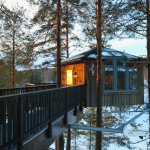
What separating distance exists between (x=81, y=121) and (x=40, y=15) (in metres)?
8.29

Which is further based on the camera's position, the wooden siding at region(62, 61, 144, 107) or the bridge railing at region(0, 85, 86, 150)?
the wooden siding at region(62, 61, 144, 107)

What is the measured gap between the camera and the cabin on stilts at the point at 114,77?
28.5 feet

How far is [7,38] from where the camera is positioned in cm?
1567

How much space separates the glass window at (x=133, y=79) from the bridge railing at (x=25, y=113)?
521 centimetres

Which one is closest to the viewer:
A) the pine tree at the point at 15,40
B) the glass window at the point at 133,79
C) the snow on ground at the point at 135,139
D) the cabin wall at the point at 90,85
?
the pine tree at the point at 15,40

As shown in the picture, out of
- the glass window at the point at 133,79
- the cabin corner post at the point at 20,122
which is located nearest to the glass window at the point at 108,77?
the glass window at the point at 133,79

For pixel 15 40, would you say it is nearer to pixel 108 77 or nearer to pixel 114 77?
pixel 108 77

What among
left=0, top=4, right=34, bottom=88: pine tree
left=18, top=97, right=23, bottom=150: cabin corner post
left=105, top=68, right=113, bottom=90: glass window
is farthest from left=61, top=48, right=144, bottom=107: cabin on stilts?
Result: left=18, top=97, right=23, bottom=150: cabin corner post

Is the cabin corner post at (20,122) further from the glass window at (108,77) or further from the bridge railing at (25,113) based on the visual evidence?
the glass window at (108,77)

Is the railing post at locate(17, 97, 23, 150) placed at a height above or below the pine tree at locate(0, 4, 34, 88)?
below

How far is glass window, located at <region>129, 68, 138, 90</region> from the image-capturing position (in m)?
9.07

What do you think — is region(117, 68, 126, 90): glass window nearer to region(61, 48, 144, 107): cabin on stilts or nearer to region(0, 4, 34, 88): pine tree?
region(61, 48, 144, 107): cabin on stilts

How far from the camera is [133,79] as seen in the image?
30.0 ft

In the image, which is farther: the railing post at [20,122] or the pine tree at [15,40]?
the pine tree at [15,40]
